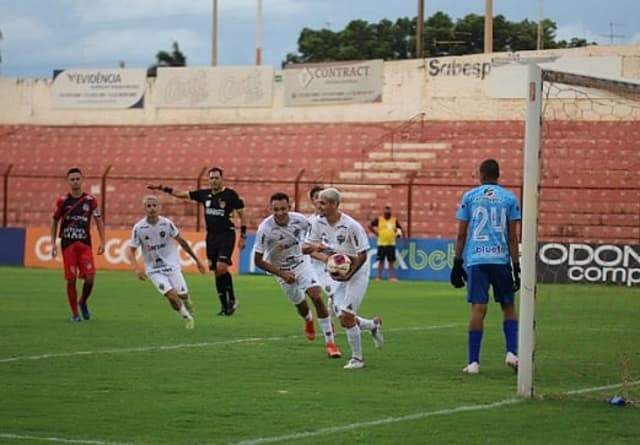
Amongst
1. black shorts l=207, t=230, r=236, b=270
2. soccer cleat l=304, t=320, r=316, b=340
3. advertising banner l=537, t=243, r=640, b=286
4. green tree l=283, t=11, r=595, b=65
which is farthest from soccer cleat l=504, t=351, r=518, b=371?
green tree l=283, t=11, r=595, b=65

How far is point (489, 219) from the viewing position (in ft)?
46.2

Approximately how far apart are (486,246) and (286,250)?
393 cm

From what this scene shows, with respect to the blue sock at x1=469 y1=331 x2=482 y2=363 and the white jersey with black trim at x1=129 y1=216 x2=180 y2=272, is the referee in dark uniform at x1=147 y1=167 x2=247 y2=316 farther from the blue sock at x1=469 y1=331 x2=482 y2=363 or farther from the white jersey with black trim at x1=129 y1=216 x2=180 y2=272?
the blue sock at x1=469 y1=331 x2=482 y2=363

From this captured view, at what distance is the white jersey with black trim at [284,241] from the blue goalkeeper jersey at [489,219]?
3607mm

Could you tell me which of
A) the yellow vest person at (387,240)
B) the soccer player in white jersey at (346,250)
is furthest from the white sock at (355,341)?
the yellow vest person at (387,240)

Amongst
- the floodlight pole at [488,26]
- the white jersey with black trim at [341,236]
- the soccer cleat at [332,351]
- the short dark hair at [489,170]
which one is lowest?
the soccer cleat at [332,351]

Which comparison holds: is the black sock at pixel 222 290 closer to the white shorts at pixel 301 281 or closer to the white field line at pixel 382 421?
the white shorts at pixel 301 281

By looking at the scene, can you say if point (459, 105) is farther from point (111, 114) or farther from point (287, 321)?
point (287, 321)

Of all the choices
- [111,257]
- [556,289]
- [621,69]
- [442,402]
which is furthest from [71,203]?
[621,69]

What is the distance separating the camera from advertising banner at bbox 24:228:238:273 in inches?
1642

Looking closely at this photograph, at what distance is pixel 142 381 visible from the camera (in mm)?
13203

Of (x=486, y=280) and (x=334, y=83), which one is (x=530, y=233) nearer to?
(x=486, y=280)

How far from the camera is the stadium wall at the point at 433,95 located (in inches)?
1880

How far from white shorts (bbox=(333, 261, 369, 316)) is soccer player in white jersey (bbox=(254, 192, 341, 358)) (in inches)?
67.4
